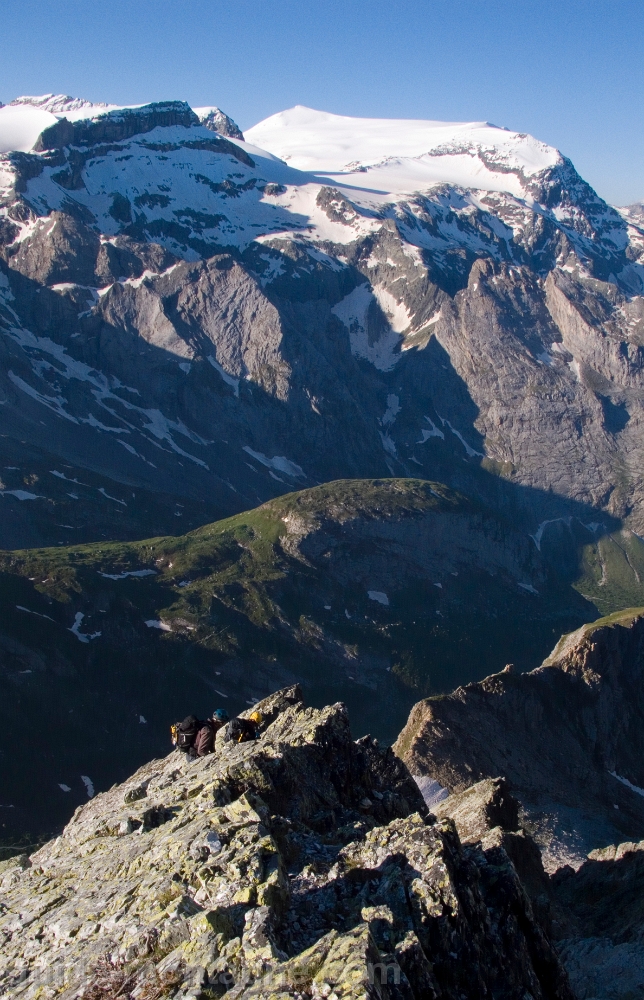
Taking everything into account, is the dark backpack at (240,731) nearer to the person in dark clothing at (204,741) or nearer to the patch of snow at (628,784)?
the person in dark clothing at (204,741)

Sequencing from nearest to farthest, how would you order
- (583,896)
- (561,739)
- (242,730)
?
(242,730), (583,896), (561,739)

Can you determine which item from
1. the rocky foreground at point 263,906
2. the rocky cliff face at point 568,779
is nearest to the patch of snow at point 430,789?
the rocky cliff face at point 568,779

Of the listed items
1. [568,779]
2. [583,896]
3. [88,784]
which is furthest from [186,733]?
[88,784]

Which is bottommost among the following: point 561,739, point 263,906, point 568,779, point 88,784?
point 88,784

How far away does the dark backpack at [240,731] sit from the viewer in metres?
39.8

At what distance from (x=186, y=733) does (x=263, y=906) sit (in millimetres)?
17166

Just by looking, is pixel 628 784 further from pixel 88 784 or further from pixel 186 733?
pixel 88 784

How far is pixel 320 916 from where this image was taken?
80.9ft

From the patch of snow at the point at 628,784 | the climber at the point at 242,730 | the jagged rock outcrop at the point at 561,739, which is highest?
the climber at the point at 242,730

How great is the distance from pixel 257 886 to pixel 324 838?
660 centimetres

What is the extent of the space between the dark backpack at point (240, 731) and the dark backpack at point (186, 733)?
139 cm

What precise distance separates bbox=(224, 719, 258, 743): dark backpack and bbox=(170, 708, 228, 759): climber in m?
0.76

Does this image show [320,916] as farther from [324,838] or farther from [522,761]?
[522,761]

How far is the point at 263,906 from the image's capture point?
23484 millimetres
